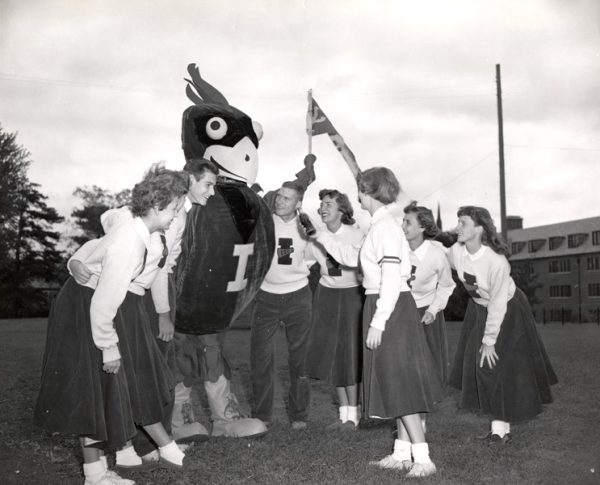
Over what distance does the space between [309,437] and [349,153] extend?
102 inches

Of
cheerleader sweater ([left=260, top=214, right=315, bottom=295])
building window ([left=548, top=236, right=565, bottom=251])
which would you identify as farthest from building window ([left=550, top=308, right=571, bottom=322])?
cheerleader sweater ([left=260, top=214, right=315, bottom=295])

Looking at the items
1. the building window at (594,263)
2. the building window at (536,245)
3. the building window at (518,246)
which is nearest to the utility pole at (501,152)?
the building window at (594,263)

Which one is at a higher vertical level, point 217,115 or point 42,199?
point 42,199

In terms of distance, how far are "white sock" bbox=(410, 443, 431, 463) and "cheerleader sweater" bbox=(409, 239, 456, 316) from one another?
1.58 m

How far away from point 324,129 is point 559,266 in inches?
2009

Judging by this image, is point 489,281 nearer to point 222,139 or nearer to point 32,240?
point 222,139

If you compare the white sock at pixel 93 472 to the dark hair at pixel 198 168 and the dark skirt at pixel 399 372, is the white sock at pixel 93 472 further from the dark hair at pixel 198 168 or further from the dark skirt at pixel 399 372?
the dark hair at pixel 198 168

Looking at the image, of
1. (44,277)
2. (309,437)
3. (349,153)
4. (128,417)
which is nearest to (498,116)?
(349,153)

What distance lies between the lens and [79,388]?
3955mm

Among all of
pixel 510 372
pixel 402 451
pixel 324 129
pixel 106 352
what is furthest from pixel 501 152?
pixel 106 352

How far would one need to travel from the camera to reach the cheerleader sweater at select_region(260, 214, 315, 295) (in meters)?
6.00

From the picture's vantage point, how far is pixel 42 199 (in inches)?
1640

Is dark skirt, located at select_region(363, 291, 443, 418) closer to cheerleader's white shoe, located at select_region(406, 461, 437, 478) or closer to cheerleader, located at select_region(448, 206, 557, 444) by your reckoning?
cheerleader's white shoe, located at select_region(406, 461, 437, 478)

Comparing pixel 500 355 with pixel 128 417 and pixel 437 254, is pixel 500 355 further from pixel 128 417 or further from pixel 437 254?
pixel 128 417
